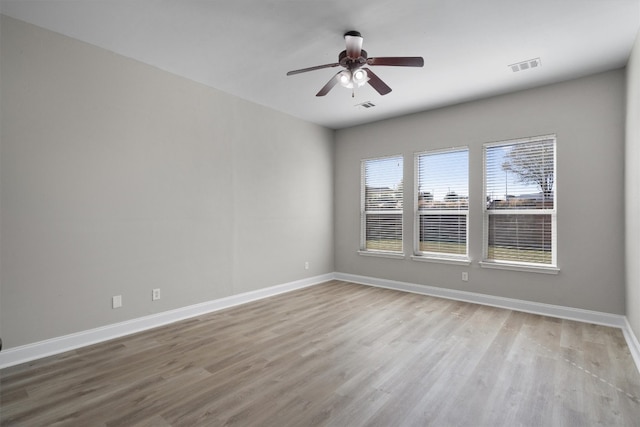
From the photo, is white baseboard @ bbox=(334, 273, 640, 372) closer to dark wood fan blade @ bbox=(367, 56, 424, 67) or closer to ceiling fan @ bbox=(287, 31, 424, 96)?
dark wood fan blade @ bbox=(367, 56, 424, 67)

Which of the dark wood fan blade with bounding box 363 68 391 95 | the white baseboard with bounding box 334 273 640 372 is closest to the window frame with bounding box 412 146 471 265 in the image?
the white baseboard with bounding box 334 273 640 372

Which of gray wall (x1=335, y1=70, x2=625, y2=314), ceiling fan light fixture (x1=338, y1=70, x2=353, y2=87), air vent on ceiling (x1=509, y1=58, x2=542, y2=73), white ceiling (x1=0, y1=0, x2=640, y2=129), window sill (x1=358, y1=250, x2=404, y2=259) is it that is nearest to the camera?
white ceiling (x1=0, y1=0, x2=640, y2=129)

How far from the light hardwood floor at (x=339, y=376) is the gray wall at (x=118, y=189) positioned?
1.76ft

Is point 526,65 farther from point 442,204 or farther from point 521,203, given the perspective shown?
point 442,204

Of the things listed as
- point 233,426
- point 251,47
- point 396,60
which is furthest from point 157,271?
point 396,60

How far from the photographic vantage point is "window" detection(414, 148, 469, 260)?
194 inches

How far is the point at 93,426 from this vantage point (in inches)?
78.7

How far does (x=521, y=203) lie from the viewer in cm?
439

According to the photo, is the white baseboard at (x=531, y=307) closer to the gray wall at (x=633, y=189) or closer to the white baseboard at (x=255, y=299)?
the white baseboard at (x=255, y=299)

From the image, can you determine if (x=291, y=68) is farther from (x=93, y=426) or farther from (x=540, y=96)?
(x=93, y=426)

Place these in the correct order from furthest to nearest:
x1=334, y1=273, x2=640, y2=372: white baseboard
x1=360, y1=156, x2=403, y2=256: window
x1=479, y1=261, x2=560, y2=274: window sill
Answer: x1=360, y1=156, x2=403, y2=256: window
x1=479, y1=261, x2=560, y2=274: window sill
x1=334, y1=273, x2=640, y2=372: white baseboard

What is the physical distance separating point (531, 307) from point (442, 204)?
1.85 m

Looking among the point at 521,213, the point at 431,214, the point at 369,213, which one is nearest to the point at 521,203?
the point at 521,213

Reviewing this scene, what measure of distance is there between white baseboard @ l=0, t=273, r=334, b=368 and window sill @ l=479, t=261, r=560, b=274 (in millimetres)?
3239
